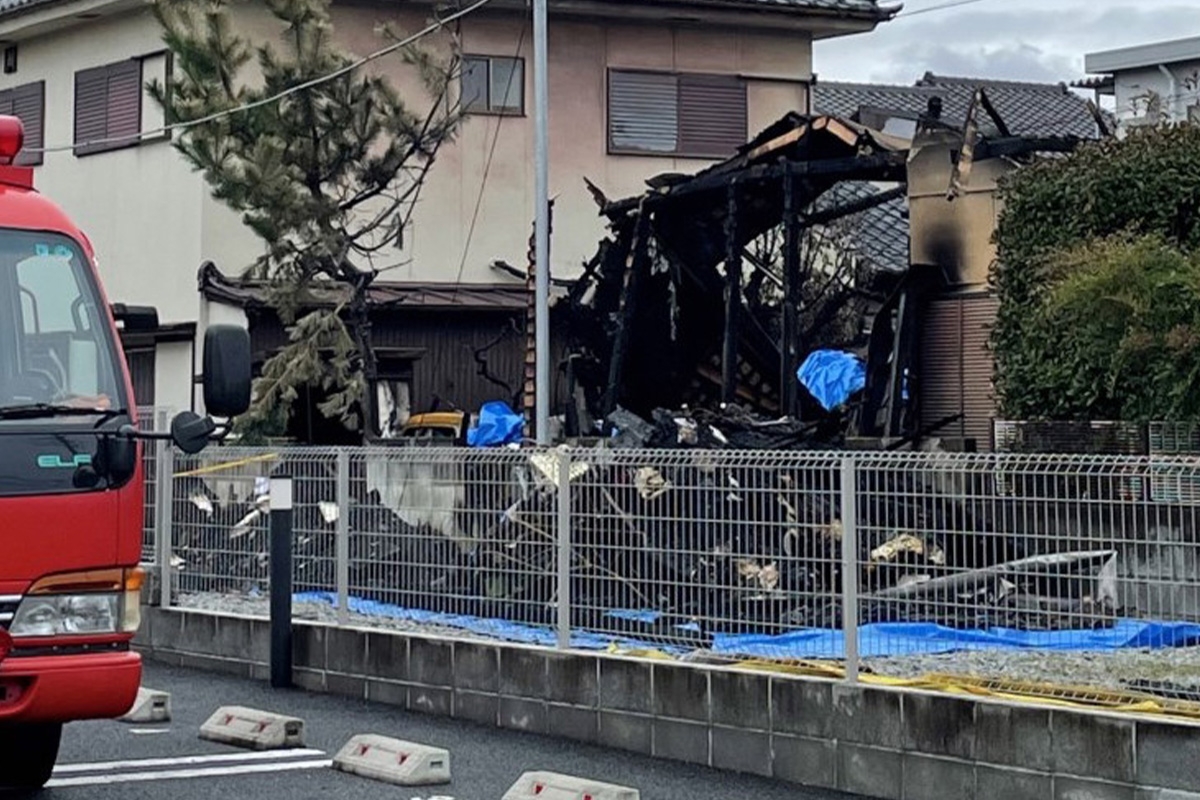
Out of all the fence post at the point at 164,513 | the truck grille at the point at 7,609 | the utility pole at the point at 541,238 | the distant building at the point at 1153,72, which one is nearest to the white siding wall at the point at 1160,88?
the distant building at the point at 1153,72

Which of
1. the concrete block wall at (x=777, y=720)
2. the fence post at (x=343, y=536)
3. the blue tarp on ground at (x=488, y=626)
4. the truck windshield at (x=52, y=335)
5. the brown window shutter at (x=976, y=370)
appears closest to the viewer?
the truck windshield at (x=52, y=335)

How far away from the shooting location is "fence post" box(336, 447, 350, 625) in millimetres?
12289

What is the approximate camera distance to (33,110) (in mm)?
27656

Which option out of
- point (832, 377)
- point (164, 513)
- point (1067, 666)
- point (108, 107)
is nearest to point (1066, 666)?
point (1067, 666)

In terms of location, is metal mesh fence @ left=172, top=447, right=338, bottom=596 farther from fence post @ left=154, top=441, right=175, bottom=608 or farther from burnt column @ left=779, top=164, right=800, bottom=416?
burnt column @ left=779, top=164, right=800, bottom=416

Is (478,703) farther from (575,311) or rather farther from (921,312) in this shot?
(575,311)

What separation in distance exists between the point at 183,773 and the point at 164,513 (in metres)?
5.07

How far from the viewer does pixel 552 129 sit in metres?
26.5

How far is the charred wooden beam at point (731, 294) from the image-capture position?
820 inches

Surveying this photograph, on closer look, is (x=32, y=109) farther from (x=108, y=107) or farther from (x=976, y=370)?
(x=976, y=370)

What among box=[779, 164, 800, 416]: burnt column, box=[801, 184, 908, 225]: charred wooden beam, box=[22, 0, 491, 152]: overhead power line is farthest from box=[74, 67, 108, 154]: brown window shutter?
box=[779, 164, 800, 416]: burnt column

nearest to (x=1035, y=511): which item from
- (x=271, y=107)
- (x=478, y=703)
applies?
(x=478, y=703)

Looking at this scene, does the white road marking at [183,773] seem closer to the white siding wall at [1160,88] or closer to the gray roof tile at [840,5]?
the gray roof tile at [840,5]

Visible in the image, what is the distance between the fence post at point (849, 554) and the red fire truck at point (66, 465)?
118 inches
